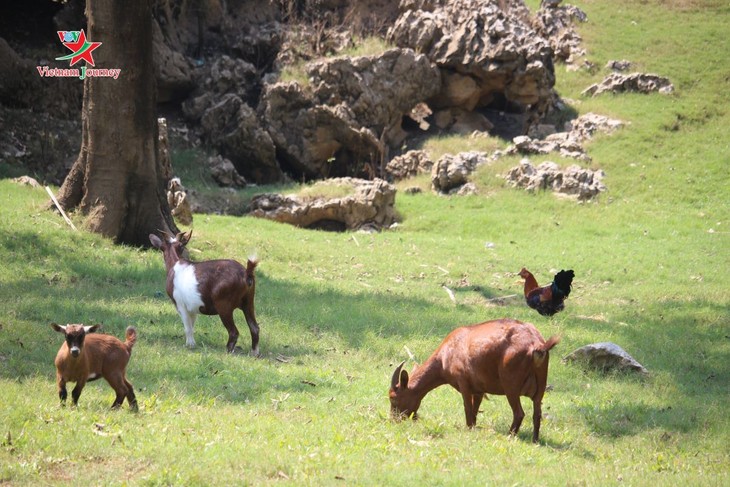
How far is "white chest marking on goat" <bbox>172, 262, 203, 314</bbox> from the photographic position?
37.4 feet

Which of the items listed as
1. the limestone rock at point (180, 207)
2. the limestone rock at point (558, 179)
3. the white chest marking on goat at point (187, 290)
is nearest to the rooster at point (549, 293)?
the white chest marking on goat at point (187, 290)

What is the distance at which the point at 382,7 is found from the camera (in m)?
37.6

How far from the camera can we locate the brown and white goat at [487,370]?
27.1 feet

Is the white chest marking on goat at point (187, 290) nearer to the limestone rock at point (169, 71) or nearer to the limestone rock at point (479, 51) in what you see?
the limestone rock at point (169, 71)

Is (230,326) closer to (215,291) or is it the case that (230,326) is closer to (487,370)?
(215,291)

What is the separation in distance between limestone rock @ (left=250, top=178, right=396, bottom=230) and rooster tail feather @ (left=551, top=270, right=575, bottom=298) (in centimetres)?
1228

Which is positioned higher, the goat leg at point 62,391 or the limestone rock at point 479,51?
the limestone rock at point 479,51

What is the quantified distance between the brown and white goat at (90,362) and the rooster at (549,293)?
27.9ft

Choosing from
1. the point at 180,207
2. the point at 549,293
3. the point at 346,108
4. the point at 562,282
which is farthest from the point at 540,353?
the point at 346,108

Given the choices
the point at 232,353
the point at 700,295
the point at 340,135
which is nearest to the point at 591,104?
the point at 340,135

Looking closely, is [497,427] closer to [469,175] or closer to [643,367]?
[643,367]

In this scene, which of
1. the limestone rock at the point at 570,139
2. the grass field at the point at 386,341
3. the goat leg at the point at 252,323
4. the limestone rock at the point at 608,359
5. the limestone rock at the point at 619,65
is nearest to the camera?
the grass field at the point at 386,341

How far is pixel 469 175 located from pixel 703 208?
790 cm

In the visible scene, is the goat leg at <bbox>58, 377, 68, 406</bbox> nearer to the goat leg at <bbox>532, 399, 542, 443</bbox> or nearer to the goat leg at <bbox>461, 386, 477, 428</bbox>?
the goat leg at <bbox>461, 386, 477, 428</bbox>
